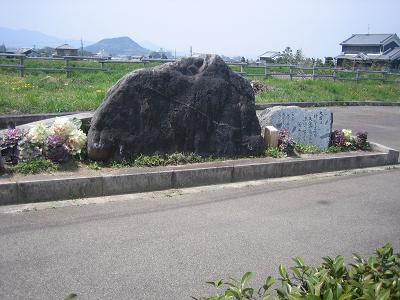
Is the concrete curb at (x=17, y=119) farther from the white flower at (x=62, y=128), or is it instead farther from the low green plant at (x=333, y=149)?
the low green plant at (x=333, y=149)

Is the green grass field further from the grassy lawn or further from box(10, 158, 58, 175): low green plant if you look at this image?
box(10, 158, 58, 175): low green plant

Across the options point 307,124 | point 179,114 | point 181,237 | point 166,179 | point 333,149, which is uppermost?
point 179,114

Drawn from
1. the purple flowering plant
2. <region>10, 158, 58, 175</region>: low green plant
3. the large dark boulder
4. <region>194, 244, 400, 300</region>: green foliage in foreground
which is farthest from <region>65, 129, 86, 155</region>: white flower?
the purple flowering plant

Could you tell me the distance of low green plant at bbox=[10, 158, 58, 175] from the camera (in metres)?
5.49

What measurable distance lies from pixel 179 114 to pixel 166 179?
120cm

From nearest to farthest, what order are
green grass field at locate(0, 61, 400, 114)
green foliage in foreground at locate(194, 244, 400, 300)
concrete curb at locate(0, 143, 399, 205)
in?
green foliage in foreground at locate(194, 244, 400, 300) < concrete curb at locate(0, 143, 399, 205) < green grass field at locate(0, 61, 400, 114)

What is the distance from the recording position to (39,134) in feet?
19.3

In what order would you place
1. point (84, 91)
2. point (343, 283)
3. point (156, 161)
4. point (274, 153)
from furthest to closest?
point (84, 91)
point (274, 153)
point (156, 161)
point (343, 283)

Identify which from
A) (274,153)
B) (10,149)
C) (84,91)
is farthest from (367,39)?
(10,149)

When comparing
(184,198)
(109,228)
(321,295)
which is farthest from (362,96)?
(321,295)

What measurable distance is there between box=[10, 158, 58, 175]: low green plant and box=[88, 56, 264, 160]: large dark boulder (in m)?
0.63

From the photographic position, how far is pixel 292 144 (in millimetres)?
7590

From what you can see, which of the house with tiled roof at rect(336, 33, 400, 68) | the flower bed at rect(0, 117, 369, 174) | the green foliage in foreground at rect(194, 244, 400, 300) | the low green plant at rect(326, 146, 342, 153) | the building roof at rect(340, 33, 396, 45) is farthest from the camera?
the building roof at rect(340, 33, 396, 45)

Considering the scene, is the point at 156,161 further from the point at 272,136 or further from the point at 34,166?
the point at 272,136
